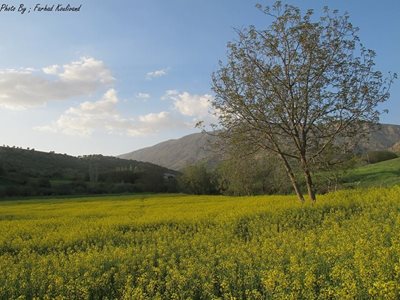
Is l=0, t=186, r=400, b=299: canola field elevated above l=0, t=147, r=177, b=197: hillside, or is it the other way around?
l=0, t=147, r=177, b=197: hillside

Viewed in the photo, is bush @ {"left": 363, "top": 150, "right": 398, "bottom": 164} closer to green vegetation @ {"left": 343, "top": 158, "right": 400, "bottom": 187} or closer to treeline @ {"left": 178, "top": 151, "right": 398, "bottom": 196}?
treeline @ {"left": 178, "top": 151, "right": 398, "bottom": 196}

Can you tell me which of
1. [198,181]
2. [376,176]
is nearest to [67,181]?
[198,181]

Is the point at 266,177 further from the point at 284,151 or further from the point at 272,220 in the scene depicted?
the point at 272,220

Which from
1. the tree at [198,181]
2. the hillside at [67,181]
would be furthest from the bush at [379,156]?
the hillside at [67,181]

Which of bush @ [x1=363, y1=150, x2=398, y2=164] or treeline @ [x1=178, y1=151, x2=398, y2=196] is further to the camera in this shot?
bush @ [x1=363, y1=150, x2=398, y2=164]

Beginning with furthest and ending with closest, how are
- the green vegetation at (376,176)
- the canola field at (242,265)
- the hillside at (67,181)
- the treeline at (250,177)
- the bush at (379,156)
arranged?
the bush at (379,156) < the hillside at (67,181) < the green vegetation at (376,176) < the treeline at (250,177) < the canola field at (242,265)

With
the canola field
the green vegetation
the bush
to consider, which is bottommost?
the canola field

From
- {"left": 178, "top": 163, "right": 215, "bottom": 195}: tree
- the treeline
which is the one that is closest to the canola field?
the treeline

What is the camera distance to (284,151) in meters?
23.3

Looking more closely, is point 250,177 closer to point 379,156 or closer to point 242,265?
point 379,156

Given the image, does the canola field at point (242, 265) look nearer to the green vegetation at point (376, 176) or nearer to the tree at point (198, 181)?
the green vegetation at point (376, 176)

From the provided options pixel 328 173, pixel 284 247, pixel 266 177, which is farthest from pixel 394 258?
pixel 266 177

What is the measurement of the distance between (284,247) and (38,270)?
657 cm

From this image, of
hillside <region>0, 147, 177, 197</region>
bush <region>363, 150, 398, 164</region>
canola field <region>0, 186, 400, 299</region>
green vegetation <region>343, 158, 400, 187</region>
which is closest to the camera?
canola field <region>0, 186, 400, 299</region>
